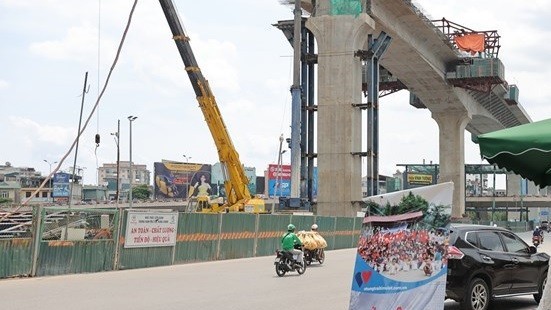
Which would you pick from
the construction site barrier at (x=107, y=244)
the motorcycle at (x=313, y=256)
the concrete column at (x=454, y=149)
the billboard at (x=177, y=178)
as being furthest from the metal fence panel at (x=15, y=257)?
the billboard at (x=177, y=178)

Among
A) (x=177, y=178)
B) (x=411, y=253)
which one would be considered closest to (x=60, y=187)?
(x=177, y=178)

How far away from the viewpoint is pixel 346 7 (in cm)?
4462

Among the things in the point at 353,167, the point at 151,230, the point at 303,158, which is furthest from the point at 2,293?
the point at 303,158

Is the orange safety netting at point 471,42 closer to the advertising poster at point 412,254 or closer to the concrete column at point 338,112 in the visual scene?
the concrete column at point 338,112

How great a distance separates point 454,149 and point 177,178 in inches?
2537

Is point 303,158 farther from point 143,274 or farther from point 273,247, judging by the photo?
point 143,274

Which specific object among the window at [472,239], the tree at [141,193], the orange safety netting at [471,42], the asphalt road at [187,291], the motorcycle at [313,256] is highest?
the orange safety netting at [471,42]

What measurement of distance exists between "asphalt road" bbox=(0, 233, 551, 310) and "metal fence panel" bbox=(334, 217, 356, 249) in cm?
1807

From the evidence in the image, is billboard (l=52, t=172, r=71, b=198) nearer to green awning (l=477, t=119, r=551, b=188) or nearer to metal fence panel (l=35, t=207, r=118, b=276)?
metal fence panel (l=35, t=207, r=118, b=276)

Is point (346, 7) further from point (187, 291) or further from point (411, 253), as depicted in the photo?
point (411, 253)

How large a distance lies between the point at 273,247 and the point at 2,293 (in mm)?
18973

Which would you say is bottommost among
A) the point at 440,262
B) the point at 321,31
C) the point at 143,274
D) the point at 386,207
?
the point at 143,274

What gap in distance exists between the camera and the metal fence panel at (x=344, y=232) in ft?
137

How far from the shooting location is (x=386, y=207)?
342 inches
